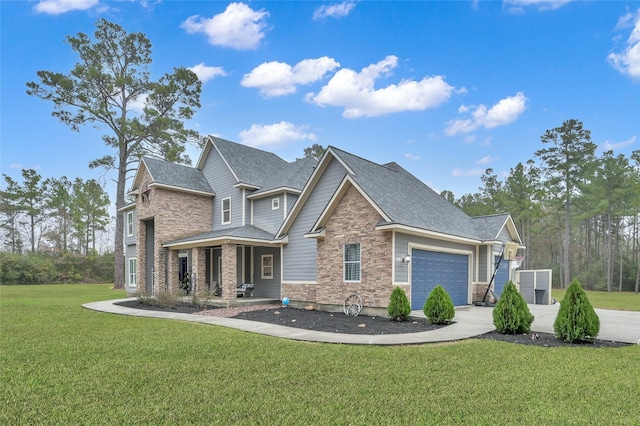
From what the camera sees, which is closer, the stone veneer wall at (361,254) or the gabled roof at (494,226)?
the stone veneer wall at (361,254)

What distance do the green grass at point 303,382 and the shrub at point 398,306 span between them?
341cm

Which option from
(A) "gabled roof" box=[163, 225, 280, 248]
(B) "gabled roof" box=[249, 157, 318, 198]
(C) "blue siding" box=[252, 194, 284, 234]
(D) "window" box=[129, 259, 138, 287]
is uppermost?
(B) "gabled roof" box=[249, 157, 318, 198]

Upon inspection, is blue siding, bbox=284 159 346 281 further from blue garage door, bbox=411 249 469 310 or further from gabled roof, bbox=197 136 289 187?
gabled roof, bbox=197 136 289 187

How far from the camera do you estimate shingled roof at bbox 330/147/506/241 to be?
13.5 metres

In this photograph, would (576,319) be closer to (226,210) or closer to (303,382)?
(303,382)

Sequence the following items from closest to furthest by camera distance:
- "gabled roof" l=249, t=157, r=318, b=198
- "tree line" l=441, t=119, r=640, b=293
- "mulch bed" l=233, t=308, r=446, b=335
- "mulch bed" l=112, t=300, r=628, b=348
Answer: "mulch bed" l=112, t=300, r=628, b=348 → "mulch bed" l=233, t=308, r=446, b=335 → "gabled roof" l=249, t=157, r=318, b=198 → "tree line" l=441, t=119, r=640, b=293

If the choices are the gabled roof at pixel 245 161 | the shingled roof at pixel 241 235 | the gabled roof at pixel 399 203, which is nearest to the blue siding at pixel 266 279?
the shingled roof at pixel 241 235

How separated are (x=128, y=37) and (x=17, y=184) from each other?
1162 inches

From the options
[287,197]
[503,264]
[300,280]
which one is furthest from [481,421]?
[503,264]

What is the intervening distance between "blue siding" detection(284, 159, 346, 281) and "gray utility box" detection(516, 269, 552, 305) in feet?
36.4

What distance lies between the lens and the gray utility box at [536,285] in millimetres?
19016

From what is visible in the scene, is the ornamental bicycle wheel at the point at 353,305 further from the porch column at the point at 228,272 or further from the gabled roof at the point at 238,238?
the porch column at the point at 228,272

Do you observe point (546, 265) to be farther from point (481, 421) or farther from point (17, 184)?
point (17, 184)

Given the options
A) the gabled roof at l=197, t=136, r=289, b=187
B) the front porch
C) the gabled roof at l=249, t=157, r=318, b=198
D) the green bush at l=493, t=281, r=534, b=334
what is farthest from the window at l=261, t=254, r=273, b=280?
the green bush at l=493, t=281, r=534, b=334
